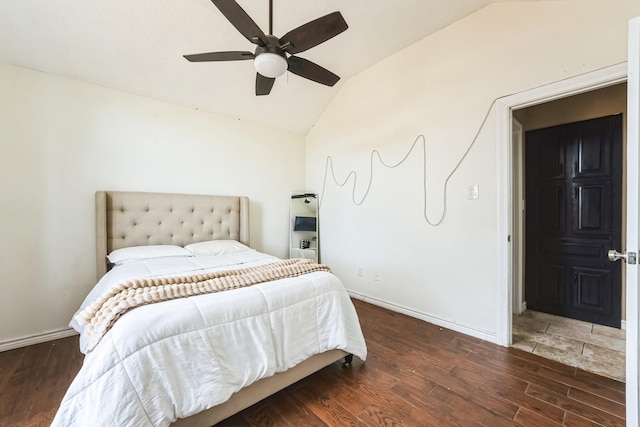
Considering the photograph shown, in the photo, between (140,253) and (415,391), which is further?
(140,253)

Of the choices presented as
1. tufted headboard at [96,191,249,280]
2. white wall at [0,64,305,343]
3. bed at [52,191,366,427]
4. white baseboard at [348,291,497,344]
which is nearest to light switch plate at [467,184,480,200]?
white baseboard at [348,291,497,344]

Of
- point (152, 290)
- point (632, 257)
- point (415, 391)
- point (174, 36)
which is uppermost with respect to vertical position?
point (174, 36)

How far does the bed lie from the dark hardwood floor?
161mm

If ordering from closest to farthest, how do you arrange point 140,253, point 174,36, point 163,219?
1. point 174,36
2. point 140,253
3. point 163,219

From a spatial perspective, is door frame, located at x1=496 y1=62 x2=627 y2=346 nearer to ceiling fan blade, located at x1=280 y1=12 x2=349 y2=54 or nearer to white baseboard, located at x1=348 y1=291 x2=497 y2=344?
white baseboard, located at x1=348 y1=291 x2=497 y2=344

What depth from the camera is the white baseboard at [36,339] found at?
2.26 meters

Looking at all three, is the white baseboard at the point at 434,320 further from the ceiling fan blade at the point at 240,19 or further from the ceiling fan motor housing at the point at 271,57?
the ceiling fan blade at the point at 240,19

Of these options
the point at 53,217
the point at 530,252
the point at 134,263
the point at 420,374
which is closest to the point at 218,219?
the point at 134,263

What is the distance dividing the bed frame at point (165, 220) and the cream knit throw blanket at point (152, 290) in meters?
0.73

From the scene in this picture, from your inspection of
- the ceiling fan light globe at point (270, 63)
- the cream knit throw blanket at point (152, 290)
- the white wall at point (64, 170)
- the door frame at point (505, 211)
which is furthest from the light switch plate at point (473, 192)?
the white wall at point (64, 170)

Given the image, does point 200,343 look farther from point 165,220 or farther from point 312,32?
point 165,220

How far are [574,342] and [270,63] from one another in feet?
10.7

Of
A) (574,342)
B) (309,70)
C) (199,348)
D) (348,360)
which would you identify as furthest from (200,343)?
(574,342)

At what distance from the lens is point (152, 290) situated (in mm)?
1402
